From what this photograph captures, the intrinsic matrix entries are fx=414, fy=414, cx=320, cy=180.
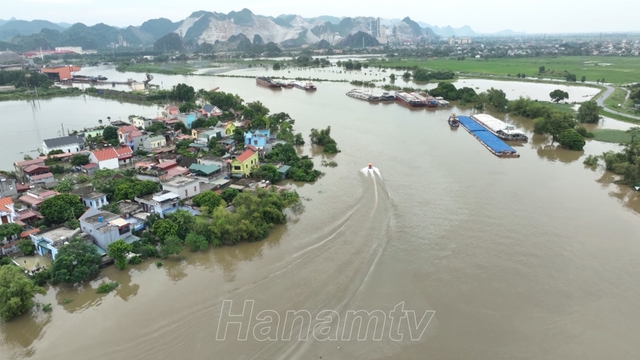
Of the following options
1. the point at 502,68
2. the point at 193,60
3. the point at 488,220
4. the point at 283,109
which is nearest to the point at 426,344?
the point at 488,220

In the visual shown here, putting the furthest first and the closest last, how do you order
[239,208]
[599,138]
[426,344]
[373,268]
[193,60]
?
1. [193,60]
2. [599,138]
3. [239,208]
4. [373,268]
5. [426,344]

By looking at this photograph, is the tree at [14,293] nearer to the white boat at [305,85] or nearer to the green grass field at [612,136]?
the green grass field at [612,136]

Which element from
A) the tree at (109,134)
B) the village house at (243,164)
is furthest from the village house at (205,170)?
the tree at (109,134)

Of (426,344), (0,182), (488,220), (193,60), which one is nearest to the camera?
(426,344)

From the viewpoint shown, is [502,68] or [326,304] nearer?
[326,304]

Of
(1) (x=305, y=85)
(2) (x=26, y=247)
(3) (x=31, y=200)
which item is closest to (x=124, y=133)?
(3) (x=31, y=200)

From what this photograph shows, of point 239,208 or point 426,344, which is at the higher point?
point 239,208

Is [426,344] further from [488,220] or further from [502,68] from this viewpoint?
[502,68]

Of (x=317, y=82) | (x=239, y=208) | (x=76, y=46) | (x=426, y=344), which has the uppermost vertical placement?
(x=76, y=46)
